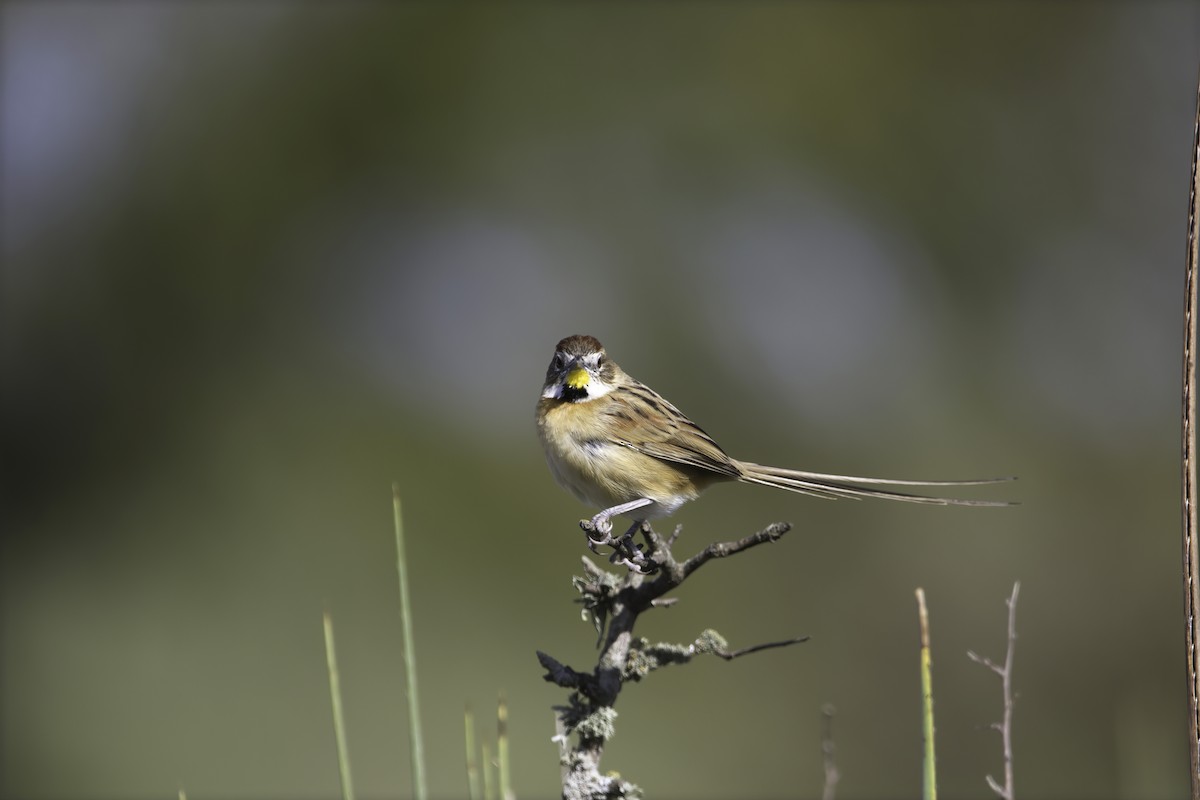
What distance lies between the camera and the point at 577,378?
15.1ft

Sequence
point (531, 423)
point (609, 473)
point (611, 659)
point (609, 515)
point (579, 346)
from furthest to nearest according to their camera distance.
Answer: point (531, 423), point (579, 346), point (609, 473), point (609, 515), point (611, 659)

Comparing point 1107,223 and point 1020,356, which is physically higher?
point 1107,223

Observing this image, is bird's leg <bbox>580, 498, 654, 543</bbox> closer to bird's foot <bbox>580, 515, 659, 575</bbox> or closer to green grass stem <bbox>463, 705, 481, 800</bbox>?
bird's foot <bbox>580, 515, 659, 575</bbox>

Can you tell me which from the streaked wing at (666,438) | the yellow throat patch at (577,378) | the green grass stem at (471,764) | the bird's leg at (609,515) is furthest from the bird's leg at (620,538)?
the green grass stem at (471,764)

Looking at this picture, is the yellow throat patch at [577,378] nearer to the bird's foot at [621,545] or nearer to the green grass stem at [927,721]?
the bird's foot at [621,545]

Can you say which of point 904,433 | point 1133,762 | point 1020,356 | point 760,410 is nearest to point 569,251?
point 760,410

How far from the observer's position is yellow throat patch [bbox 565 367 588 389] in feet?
15.0

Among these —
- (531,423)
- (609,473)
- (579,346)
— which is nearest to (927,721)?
(609,473)

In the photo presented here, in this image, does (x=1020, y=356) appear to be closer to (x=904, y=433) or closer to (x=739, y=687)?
(x=904, y=433)

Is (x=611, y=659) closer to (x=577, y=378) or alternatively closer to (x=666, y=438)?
(x=666, y=438)

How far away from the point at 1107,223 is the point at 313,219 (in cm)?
899

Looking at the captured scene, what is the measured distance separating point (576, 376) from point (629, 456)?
1.70 feet

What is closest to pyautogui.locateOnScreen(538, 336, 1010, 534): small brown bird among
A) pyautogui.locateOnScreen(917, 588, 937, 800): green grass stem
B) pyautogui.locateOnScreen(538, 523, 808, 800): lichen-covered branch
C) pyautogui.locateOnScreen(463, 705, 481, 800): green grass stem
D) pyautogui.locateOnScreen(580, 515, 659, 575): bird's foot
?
pyautogui.locateOnScreen(580, 515, 659, 575): bird's foot

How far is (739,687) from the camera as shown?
1009cm
